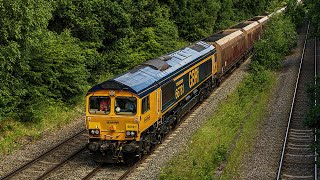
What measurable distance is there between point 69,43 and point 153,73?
8212 millimetres

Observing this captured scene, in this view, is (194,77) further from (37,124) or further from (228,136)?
(37,124)

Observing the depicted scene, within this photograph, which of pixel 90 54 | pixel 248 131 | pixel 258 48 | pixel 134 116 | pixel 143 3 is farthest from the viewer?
pixel 258 48

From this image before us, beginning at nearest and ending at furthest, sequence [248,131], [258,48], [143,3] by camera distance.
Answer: [248,131] → [143,3] → [258,48]

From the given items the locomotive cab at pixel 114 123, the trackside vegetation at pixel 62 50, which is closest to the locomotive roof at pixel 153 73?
the locomotive cab at pixel 114 123

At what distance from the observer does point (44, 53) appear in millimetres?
22250

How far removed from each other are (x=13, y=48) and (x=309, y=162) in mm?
11666

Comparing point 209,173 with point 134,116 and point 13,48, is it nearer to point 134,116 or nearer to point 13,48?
point 134,116

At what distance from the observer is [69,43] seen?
24.9m

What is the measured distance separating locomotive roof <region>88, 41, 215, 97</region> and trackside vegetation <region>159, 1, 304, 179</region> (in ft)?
8.93

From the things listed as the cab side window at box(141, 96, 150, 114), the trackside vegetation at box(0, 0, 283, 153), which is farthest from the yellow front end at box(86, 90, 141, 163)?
the trackside vegetation at box(0, 0, 283, 153)

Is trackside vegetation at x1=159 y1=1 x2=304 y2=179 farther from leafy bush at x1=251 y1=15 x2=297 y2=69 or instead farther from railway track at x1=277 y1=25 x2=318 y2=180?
railway track at x1=277 y1=25 x2=318 y2=180

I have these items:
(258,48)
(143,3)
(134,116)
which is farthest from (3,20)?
(258,48)

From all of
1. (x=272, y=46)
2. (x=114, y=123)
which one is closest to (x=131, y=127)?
(x=114, y=123)

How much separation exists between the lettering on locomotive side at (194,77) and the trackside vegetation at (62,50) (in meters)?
5.72
